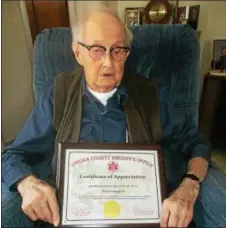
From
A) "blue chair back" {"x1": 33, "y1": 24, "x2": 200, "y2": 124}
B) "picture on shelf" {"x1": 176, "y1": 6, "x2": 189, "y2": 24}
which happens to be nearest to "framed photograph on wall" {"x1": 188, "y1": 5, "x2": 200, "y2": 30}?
"picture on shelf" {"x1": 176, "y1": 6, "x2": 189, "y2": 24}

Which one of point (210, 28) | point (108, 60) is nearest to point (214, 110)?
point (210, 28)

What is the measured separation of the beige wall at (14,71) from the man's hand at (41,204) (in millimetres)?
1357

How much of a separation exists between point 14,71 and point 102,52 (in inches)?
54.0

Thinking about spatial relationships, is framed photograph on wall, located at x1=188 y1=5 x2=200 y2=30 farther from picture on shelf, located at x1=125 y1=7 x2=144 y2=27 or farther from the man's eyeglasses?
the man's eyeglasses

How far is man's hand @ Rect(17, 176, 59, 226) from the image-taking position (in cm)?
82


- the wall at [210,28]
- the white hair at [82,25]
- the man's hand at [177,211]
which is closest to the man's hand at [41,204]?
the man's hand at [177,211]

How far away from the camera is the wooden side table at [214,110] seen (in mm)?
1779

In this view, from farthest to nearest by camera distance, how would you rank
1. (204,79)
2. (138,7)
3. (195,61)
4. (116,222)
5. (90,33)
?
(138,7), (204,79), (195,61), (90,33), (116,222)

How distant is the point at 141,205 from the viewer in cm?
83

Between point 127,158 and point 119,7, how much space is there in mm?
1707

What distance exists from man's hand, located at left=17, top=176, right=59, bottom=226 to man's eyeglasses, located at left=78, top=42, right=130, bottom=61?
1.61 feet

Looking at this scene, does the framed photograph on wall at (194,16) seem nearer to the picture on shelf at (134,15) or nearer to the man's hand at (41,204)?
the picture on shelf at (134,15)

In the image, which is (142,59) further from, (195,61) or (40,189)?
(40,189)

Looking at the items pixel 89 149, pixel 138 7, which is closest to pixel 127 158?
pixel 89 149
